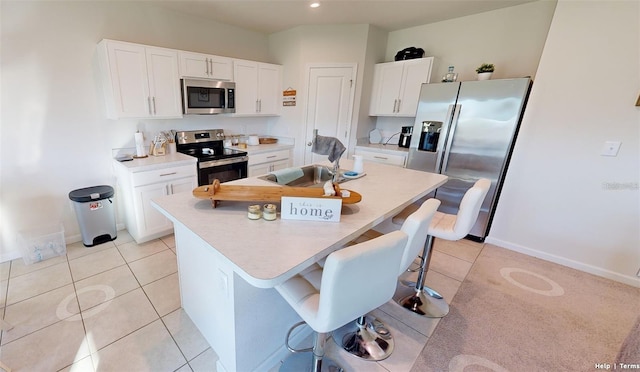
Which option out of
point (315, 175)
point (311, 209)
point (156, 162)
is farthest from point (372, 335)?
point (156, 162)

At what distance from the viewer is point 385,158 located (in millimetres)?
A: 3494

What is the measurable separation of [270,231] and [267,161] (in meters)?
2.62

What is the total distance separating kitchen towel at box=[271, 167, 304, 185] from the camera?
1946 mm

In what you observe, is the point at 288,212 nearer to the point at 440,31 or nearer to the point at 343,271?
the point at 343,271

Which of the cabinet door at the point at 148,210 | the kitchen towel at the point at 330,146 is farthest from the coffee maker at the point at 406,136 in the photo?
the cabinet door at the point at 148,210

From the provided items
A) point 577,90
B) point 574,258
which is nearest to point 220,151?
point 577,90

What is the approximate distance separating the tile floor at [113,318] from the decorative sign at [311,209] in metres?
0.90

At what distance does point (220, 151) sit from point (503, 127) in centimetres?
336

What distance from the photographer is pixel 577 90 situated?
2328mm

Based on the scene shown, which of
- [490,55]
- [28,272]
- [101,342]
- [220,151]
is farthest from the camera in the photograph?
[220,151]

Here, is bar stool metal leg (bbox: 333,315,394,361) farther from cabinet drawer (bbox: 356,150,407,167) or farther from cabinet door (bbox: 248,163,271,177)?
cabinet door (bbox: 248,163,271,177)

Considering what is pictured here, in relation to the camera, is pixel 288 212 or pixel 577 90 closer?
pixel 288 212

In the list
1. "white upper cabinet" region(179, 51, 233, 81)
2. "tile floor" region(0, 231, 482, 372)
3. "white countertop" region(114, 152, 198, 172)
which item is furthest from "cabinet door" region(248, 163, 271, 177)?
"tile floor" region(0, 231, 482, 372)

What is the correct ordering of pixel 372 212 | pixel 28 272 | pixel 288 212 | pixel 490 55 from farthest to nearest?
pixel 490 55, pixel 28 272, pixel 372 212, pixel 288 212
